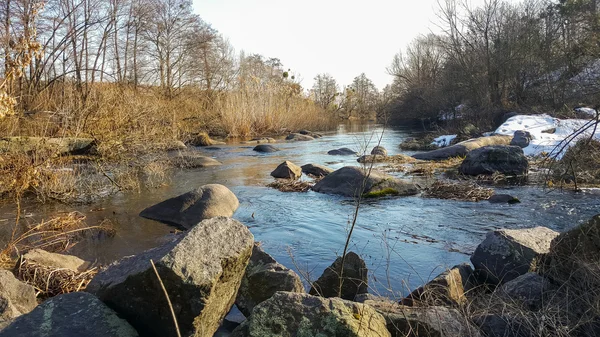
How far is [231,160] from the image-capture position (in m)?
14.2

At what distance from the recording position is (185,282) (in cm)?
244

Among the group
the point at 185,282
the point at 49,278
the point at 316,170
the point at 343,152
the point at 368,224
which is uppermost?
the point at 185,282

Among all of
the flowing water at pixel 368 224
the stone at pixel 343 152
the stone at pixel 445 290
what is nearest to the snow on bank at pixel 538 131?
the flowing water at pixel 368 224

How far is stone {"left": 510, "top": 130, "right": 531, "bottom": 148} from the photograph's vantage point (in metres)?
14.2

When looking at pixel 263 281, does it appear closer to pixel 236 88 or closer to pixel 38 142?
pixel 38 142

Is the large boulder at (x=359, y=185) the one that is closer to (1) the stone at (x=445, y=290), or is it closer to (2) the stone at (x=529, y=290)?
(1) the stone at (x=445, y=290)

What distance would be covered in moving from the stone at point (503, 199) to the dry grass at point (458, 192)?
0.67 feet

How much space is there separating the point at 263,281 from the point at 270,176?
763cm

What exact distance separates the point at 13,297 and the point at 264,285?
173 centimetres

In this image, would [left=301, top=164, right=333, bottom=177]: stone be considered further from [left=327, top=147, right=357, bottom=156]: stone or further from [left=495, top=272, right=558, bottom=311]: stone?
[left=495, top=272, right=558, bottom=311]: stone

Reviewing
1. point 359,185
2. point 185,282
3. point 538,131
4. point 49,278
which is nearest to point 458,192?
point 359,185

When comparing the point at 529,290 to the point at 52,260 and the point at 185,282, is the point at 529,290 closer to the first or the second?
the point at 185,282

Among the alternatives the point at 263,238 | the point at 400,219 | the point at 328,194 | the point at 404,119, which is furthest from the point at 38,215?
the point at 404,119

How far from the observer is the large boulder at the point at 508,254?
162 inches
